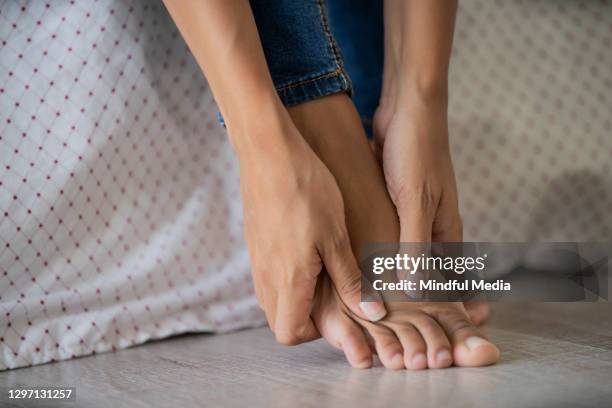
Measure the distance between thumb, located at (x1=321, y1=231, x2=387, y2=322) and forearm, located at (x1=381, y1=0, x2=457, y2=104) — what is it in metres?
0.21

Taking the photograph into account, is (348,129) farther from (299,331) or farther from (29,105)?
(29,105)

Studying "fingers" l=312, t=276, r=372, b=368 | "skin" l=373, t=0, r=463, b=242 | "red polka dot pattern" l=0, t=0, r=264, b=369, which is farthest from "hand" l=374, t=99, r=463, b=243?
"red polka dot pattern" l=0, t=0, r=264, b=369

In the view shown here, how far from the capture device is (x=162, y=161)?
928 mm

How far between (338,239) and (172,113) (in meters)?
0.39

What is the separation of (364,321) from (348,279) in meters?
0.05

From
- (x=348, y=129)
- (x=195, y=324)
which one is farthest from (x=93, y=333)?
(x=348, y=129)

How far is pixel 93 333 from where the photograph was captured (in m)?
0.83

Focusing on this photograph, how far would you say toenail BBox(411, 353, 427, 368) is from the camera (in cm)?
63

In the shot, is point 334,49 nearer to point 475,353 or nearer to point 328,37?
point 328,37

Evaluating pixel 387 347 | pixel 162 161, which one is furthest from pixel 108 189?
pixel 387 347

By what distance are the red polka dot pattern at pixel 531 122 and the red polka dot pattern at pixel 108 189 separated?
0.39m

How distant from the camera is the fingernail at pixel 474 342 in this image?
62 centimetres

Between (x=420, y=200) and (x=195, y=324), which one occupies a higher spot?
(x=420, y=200)

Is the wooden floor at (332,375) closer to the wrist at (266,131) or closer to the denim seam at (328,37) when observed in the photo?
the wrist at (266,131)
